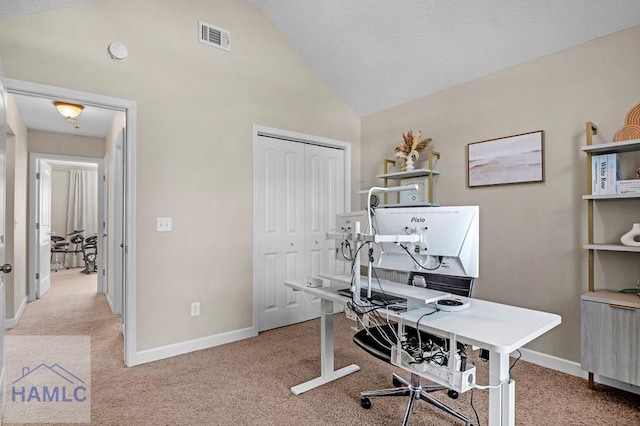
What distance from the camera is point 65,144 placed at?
5031mm

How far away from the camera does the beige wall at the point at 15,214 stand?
11.5ft

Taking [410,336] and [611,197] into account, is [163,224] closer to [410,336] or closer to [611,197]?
[410,336]

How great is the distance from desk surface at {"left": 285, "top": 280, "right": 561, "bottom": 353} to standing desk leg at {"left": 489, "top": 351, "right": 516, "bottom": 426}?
91mm

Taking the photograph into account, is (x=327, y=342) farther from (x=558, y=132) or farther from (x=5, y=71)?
(x=5, y=71)

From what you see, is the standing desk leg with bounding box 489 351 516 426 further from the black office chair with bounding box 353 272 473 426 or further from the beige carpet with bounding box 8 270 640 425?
the beige carpet with bounding box 8 270 640 425

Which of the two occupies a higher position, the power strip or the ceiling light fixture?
the ceiling light fixture

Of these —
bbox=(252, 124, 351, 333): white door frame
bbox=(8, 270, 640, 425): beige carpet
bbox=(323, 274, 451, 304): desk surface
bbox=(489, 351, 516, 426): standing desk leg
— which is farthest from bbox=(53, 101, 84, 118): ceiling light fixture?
bbox=(489, 351, 516, 426): standing desk leg

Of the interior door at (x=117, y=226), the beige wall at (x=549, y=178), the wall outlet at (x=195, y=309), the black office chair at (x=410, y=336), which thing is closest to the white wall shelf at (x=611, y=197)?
the beige wall at (x=549, y=178)

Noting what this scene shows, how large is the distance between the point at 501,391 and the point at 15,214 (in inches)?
190

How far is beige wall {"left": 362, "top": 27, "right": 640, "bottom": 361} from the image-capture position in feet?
7.72

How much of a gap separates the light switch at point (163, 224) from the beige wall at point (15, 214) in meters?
1.88

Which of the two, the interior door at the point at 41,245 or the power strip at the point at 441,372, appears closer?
the power strip at the point at 441,372

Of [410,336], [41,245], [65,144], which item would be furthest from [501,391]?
[65,144]

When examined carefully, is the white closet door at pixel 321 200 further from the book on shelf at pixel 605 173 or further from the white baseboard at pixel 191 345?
the book on shelf at pixel 605 173
